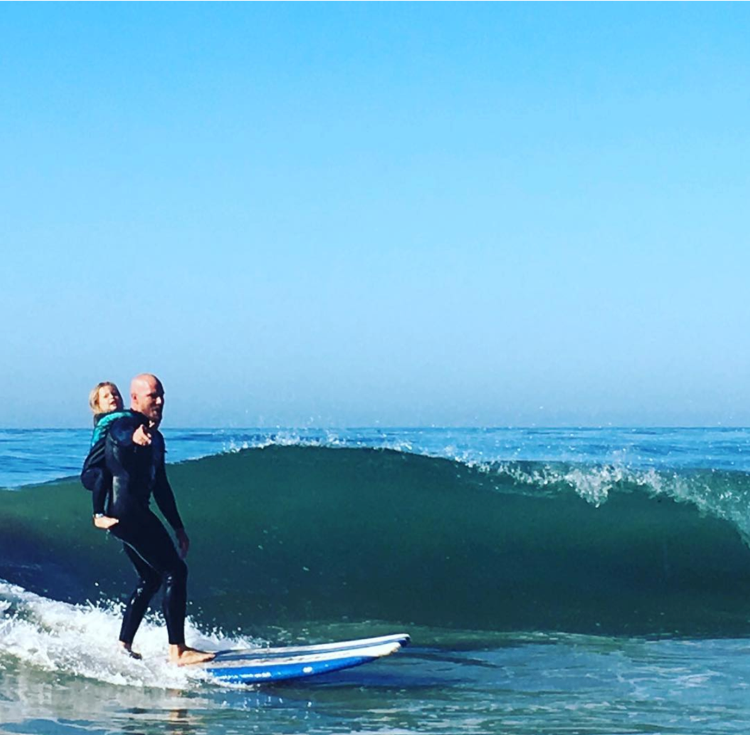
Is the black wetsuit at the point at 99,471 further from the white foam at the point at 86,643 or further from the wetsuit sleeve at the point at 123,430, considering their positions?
the white foam at the point at 86,643

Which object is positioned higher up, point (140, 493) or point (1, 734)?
point (140, 493)

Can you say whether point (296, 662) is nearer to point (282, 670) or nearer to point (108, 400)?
Result: point (282, 670)

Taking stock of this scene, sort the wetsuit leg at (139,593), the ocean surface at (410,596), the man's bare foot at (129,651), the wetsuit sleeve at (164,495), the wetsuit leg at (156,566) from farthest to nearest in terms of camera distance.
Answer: the man's bare foot at (129,651), the wetsuit leg at (139,593), the wetsuit sleeve at (164,495), the wetsuit leg at (156,566), the ocean surface at (410,596)

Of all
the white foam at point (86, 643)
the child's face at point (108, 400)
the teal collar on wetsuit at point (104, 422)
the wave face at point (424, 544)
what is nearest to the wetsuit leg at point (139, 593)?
the white foam at point (86, 643)

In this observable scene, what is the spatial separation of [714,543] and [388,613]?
175 inches

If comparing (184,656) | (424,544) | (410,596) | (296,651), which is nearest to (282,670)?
(296,651)

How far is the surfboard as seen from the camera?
6531mm

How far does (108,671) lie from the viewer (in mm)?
6754

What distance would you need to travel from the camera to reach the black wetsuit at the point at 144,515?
621 cm

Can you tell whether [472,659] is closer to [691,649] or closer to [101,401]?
[691,649]

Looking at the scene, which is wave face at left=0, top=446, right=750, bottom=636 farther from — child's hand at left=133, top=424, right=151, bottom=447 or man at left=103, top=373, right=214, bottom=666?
child's hand at left=133, top=424, right=151, bottom=447

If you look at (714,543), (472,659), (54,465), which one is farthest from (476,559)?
(54,465)

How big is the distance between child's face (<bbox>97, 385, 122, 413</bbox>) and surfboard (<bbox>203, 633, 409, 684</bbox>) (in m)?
1.64

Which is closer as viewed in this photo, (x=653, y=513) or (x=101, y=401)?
(x=101, y=401)
